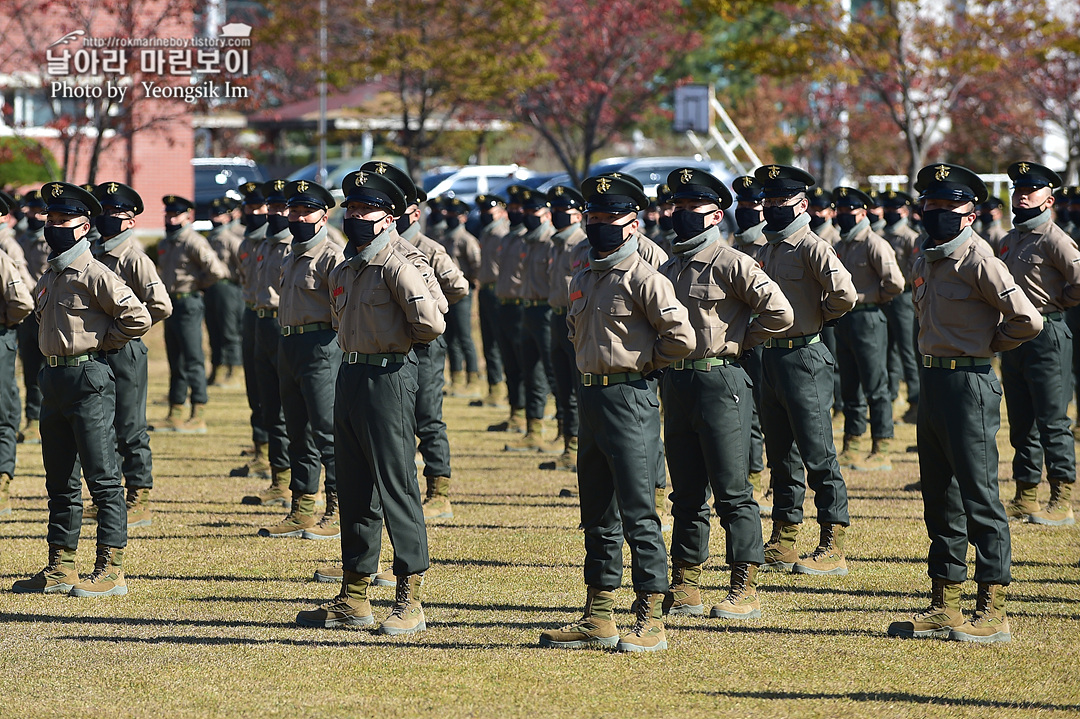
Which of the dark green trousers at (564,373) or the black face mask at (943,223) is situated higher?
the black face mask at (943,223)

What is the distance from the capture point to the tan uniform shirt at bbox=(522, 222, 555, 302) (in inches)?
556

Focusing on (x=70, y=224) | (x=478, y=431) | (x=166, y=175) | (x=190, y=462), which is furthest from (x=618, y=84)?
(x=70, y=224)

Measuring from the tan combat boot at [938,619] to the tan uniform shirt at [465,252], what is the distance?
10581 millimetres

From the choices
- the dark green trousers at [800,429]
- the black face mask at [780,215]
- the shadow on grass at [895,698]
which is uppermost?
the black face mask at [780,215]

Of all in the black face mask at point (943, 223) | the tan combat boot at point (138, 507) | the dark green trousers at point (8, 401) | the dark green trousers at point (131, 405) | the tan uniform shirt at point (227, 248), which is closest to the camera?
the black face mask at point (943, 223)

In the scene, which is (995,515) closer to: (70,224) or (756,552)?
(756,552)

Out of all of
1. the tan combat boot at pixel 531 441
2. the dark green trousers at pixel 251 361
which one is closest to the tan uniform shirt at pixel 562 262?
the tan combat boot at pixel 531 441

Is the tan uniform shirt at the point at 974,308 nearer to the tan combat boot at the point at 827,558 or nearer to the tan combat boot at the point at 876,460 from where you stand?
the tan combat boot at the point at 827,558

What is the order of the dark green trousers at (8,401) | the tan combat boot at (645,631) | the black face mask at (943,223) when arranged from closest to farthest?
the tan combat boot at (645,631), the black face mask at (943,223), the dark green trousers at (8,401)

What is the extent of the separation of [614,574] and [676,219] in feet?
6.76

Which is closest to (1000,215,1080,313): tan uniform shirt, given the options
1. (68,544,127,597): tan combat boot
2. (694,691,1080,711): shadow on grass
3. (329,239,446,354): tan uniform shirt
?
(694,691,1080,711): shadow on grass

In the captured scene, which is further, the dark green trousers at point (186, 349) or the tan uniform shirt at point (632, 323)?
the dark green trousers at point (186, 349)

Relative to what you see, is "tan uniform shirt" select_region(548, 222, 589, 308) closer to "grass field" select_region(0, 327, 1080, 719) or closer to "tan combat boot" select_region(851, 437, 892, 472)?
"grass field" select_region(0, 327, 1080, 719)

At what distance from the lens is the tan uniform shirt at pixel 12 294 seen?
972cm
